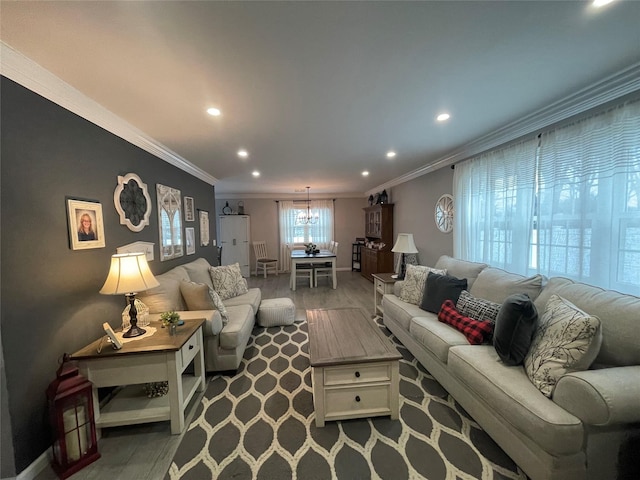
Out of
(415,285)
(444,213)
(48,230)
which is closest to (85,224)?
(48,230)

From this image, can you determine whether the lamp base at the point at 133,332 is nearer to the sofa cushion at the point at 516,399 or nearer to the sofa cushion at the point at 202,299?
the sofa cushion at the point at 202,299

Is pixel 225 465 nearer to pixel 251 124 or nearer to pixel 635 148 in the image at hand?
pixel 251 124

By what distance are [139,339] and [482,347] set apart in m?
2.58

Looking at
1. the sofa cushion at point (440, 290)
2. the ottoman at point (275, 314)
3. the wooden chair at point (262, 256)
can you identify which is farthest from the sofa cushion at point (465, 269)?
the wooden chair at point (262, 256)

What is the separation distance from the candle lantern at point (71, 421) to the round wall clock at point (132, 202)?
1343mm

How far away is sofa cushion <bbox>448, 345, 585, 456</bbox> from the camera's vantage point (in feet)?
3.90

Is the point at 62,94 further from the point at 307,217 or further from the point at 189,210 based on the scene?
the point at 307,217

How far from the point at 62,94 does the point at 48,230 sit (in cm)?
92

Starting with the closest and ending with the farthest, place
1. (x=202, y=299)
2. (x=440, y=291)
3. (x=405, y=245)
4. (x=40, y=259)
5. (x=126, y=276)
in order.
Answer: (x=40, y=259), (x=126, y=276), (x=202, y=299), (x=440, y=291), (x=405, y=245)

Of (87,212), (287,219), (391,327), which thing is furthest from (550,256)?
(287,219)

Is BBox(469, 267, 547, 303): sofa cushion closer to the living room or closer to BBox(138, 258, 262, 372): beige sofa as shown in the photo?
the living room

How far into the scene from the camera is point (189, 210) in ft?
12.8

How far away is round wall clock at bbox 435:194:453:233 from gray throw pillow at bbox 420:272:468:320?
51.3 inches

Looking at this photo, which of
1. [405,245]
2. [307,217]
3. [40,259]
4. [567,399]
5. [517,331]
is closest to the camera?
[567,399]
